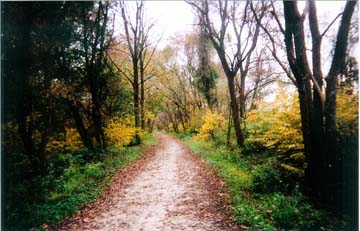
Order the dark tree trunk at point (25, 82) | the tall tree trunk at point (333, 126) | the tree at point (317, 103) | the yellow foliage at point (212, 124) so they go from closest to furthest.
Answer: the tall tree trunk at point (333, 126) < the tree at point (317, 103) < the dark tree trunk at point (25, 82) < the yellow foliage at point (212, 124)

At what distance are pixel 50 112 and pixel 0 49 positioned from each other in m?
2.51

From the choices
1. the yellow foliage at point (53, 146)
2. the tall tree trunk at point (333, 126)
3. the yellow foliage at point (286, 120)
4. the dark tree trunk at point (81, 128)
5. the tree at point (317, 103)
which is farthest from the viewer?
the dark tree trunk at point (81, 128)

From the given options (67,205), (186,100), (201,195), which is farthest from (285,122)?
(186,100)

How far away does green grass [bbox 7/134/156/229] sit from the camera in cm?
629

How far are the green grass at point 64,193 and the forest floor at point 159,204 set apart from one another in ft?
0.86

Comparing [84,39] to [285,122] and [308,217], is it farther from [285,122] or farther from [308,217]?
[308,217]

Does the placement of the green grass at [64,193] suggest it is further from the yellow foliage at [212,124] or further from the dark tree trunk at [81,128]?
the yellow foliage at [212,124]

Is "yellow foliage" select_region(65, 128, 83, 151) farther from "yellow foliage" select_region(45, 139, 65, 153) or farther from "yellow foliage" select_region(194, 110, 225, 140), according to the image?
"yellow foliage" select_region(194, 110, 225, 140)

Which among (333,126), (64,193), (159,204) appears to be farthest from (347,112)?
(64,193)

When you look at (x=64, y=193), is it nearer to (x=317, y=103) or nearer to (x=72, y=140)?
(x=72, y=140)


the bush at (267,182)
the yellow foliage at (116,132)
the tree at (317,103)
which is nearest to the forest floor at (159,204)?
the bush at (267,182)

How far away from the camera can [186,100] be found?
38.4 meters

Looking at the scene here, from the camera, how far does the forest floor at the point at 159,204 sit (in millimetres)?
6449

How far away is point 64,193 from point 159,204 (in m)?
2.51
